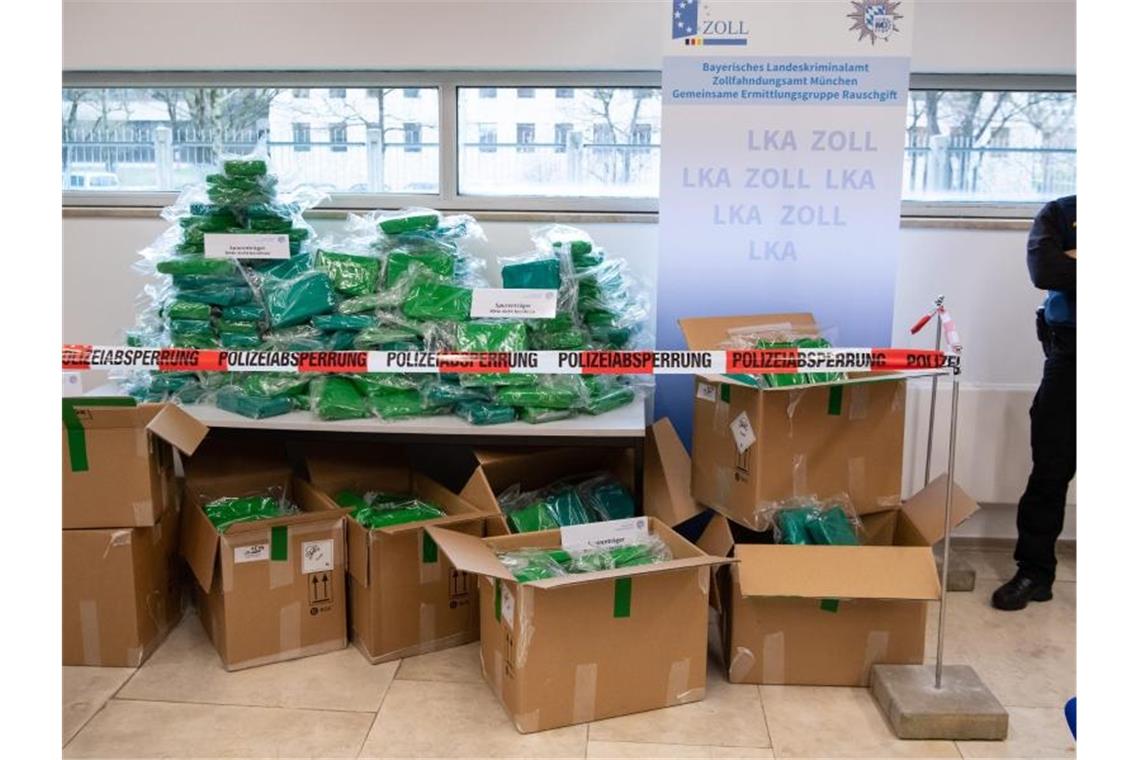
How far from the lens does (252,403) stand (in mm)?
2928

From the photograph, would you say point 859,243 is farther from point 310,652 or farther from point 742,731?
point 310,652

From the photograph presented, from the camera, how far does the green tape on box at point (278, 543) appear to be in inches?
105

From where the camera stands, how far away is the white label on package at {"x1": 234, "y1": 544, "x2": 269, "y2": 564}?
262cm

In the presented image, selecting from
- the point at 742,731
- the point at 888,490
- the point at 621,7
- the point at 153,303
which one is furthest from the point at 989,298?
the point at 153,303

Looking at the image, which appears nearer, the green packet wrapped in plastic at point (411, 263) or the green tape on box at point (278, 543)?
the green tape on box at point (278, 543)

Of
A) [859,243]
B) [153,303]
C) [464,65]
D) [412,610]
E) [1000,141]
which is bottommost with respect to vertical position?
[412,610]

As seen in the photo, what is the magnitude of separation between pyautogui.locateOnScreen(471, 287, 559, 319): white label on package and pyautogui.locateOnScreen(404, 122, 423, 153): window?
887 mm

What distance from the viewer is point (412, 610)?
2756 millimetres

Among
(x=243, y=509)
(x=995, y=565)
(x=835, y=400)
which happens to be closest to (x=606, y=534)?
(x=835, y=400)

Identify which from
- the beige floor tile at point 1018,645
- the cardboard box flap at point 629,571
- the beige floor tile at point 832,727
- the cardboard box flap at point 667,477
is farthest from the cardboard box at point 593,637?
the beige floor tile at point 1018,645

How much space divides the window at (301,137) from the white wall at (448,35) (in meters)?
0.23

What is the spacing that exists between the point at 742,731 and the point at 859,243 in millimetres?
1593

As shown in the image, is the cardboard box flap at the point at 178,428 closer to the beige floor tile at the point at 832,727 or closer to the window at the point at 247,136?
the window at the point at 247,136

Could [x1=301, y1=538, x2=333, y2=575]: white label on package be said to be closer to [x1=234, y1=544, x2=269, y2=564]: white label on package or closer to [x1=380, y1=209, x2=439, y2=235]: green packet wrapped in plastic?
[x1=234, y1=544, x2=269, y2=564]: white label on package
